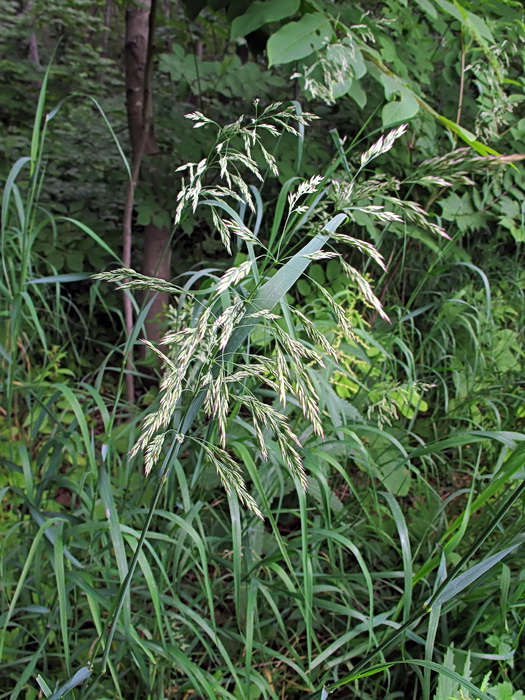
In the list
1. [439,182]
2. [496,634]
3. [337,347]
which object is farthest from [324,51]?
[496,634]

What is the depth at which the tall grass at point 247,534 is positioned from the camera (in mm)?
715

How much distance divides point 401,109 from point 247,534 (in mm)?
1146

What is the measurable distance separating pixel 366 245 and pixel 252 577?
0.84 m

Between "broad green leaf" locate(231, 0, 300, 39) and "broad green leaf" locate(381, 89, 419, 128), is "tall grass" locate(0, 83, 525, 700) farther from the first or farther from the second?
"broad green leaf" locate(231, 0, 300, 39)

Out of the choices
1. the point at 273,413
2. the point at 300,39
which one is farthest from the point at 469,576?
the point at 300,39

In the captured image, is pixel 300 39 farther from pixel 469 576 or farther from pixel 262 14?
pixel 469 576

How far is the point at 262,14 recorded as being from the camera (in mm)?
1461

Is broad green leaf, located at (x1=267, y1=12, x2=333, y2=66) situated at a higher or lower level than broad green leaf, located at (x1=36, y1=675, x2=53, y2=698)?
higher

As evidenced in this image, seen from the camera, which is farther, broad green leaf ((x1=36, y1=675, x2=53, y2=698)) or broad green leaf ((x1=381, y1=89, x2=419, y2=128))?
broad green leaf ((x1=381, y1=89, x2=419, y2=128))

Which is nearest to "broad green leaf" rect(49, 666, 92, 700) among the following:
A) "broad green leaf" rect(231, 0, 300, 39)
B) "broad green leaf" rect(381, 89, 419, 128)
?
"broad green leaf" rect(381, 89, 419, 128)

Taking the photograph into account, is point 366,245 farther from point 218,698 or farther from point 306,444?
point 218,698

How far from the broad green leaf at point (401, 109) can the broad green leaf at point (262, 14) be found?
1.20ft

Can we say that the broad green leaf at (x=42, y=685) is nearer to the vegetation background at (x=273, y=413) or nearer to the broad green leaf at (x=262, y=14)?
the vegetation background at (x=273, y=413)

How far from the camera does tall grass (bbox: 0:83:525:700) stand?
0.71 m
